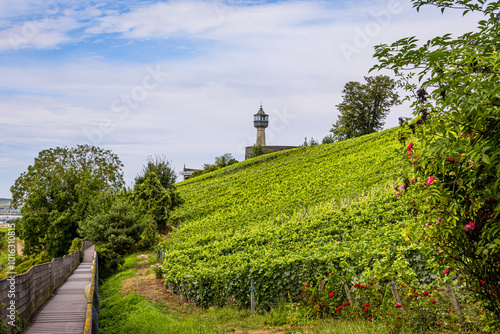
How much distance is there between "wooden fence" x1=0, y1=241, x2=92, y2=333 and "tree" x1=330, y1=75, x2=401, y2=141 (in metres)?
50.5

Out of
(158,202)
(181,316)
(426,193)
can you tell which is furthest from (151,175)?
(426,193)

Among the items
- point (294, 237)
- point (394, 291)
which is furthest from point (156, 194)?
point (394, 291)

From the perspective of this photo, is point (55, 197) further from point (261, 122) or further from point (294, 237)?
point (261, 122)

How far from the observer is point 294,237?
47.9ft

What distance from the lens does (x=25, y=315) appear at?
397 inches

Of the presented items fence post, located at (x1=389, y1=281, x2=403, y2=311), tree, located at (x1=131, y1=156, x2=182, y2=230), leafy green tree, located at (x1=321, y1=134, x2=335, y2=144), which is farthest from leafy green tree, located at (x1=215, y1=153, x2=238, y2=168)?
fence post, located at (x1=389, y1=281, x2=403, y2=311)

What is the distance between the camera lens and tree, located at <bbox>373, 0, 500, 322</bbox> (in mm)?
3828

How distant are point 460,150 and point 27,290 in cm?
1015

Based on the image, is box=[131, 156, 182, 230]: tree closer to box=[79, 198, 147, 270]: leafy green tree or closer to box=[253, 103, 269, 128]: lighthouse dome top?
box=[79, 198, 147, 270]: leafy green tree

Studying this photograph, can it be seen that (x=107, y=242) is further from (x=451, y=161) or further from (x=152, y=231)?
(x=451, y=161)

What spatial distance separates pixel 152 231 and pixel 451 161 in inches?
897

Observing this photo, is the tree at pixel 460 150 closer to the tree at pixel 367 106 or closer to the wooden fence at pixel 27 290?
the wooden fence at pixel 27 290

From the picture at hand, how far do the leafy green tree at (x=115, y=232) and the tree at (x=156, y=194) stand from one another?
2.96 meters

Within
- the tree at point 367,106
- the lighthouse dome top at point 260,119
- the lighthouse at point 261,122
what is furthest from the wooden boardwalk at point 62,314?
the lighthouse dome top at point 260,119
